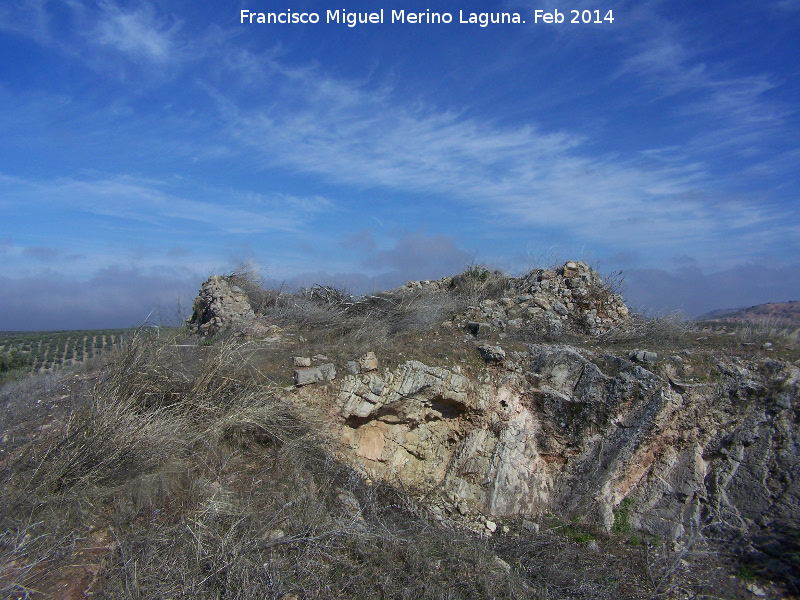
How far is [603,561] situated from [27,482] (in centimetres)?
559

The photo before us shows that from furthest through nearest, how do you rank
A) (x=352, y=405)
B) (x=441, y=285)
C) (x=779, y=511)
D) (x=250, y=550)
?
(x=441, y=285)
(x=352, y=405)
(x=779, y=511)
(x=250, y=550)

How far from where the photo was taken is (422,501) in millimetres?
5957

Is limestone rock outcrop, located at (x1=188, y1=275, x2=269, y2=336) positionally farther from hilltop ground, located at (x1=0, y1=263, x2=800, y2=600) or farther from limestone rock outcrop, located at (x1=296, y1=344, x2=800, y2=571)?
limestone rock outcrop, located at (x1=296, y1=344, x2=800, y2=571)

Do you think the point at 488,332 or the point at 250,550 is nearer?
the point at 250,550

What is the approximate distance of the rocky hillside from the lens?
6.18 m

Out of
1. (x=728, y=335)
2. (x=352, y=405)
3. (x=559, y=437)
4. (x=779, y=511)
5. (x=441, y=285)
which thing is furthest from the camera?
(x=441, y=285)

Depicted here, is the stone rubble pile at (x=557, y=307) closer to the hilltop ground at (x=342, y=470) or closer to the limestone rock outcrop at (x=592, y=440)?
the hilltop ground at (x=342, y=470)

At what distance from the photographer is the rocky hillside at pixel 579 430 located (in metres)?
6.18

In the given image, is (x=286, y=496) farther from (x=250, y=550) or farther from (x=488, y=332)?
(x=488, y=332)

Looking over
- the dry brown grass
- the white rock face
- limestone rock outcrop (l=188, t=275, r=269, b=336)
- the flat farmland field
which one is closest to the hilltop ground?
the dry brown grass

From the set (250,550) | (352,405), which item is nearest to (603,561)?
(352,405)

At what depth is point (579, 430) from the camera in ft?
22.4

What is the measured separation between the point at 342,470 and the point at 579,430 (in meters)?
3.40

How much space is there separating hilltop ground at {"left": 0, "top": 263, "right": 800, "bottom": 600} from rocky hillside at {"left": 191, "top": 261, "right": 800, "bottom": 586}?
0.12 feet
